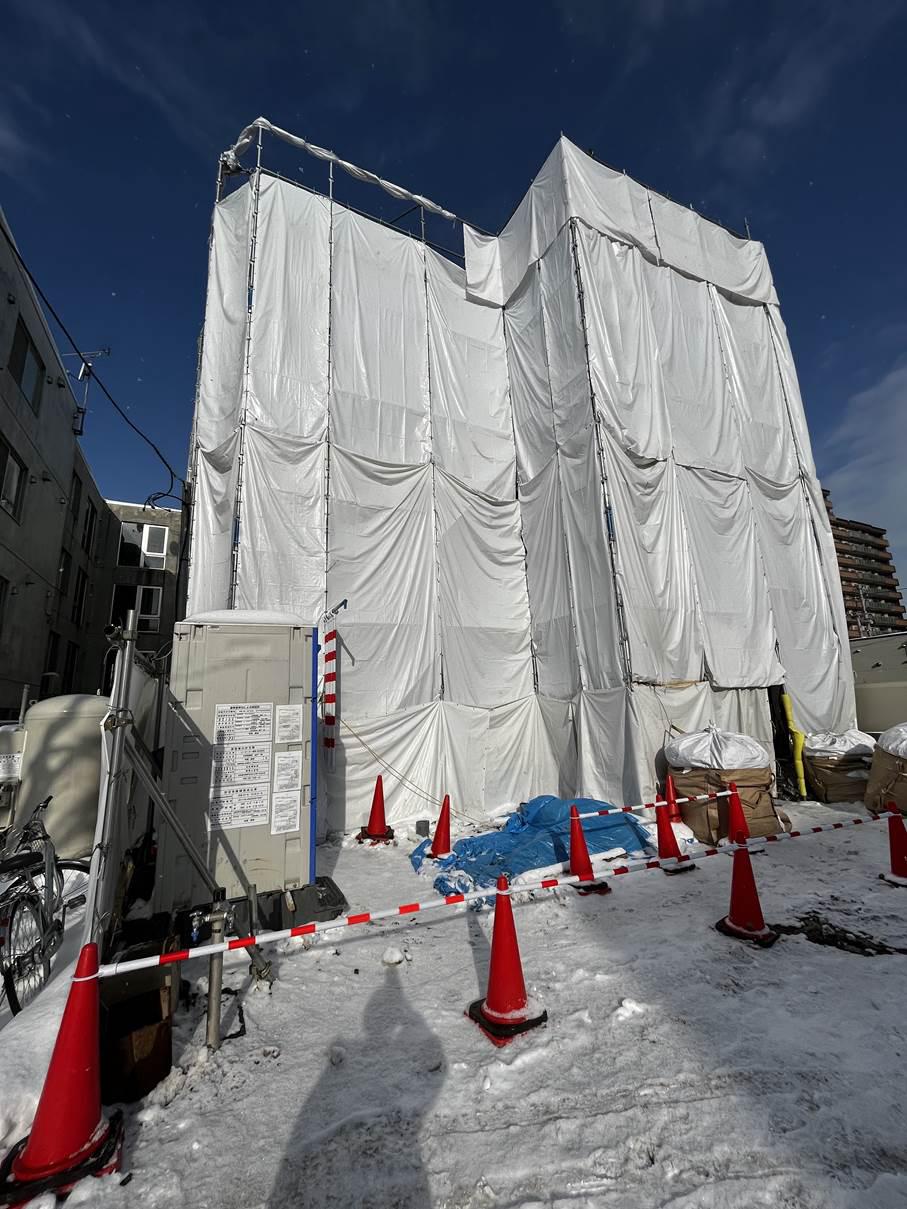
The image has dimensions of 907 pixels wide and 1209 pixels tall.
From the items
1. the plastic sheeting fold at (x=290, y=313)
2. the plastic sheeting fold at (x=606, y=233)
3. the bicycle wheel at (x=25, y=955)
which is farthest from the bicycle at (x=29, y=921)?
the plastic sheeting fold at (x=606, y=233)

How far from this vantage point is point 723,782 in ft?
22.7

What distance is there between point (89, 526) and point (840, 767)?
2443 cm

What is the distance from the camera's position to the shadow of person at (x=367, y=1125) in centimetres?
199

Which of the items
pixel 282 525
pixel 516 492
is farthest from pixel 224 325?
pixel 516 492

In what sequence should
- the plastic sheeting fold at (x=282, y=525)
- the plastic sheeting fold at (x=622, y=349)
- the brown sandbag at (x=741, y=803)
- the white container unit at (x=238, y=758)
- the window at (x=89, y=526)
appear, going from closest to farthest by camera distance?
the white container unit at (x=238, y=758) → the brown sandbag at (x=741, y=803) → the plastic sheeting fold at (x=282, y=525) → the plastic sheeting fold at (x=622, y=349) → the window at (x=89, y=526)

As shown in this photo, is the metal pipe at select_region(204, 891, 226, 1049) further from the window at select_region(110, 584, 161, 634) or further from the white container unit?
the window at select_region(110, 584, 161, 634)

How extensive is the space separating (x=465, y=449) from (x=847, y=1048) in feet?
37.7

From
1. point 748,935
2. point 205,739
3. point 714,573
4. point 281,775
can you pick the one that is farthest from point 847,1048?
point 714,573

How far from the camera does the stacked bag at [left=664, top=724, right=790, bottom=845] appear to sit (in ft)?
21.9

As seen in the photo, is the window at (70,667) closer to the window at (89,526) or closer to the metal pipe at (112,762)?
the window at (89,526)

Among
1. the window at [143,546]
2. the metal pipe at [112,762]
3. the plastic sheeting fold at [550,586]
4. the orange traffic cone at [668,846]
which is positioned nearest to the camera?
the metal pipe at [112,762]

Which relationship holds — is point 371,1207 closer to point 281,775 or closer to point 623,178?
point 281,775

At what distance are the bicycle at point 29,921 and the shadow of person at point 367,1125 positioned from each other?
212cm

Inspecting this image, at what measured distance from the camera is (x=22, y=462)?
12.7 meters
